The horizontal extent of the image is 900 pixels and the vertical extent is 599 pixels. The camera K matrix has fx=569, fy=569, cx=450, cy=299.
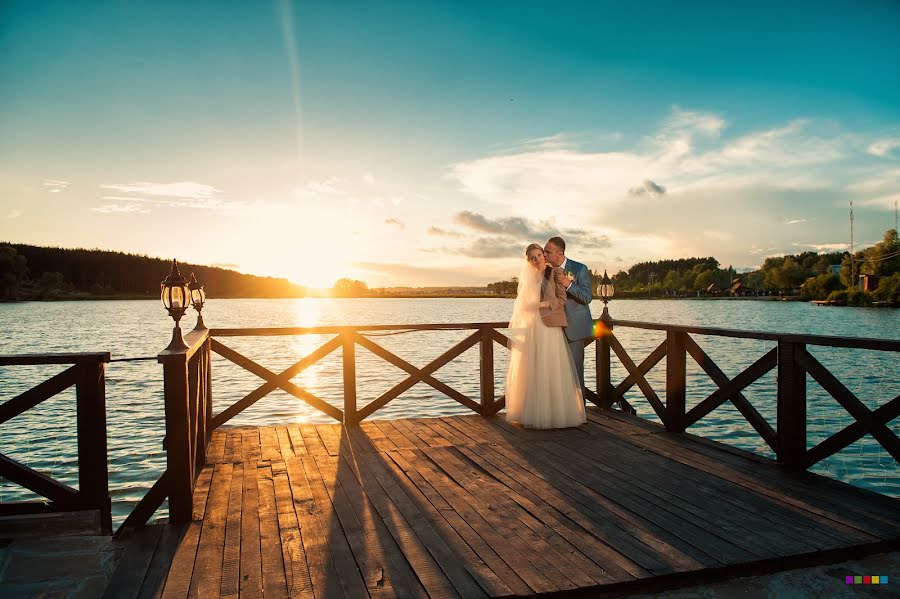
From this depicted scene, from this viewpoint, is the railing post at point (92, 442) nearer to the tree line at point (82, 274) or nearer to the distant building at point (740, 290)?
the tree line at point (82, 274)

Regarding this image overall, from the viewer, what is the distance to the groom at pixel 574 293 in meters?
6.38

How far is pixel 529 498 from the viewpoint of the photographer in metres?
4.17

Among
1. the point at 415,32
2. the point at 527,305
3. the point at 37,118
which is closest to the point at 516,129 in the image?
the point at 415,32

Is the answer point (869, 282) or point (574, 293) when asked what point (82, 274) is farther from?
point (869, 282)

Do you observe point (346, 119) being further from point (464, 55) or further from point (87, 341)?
point (87, 341)

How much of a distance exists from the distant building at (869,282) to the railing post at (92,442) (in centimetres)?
9647

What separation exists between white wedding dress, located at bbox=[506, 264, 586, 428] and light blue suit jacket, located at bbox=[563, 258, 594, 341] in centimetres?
24

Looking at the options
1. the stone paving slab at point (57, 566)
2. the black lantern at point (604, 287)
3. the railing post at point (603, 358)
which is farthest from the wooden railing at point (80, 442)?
the black lantern at point (604, 287)

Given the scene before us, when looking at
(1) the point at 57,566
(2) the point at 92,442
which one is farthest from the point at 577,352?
(1) the point at 57,566

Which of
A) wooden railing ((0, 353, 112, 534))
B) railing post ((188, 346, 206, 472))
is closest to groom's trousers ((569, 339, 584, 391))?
railing post ((188, 346, 206, 472))

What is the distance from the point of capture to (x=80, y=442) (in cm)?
398

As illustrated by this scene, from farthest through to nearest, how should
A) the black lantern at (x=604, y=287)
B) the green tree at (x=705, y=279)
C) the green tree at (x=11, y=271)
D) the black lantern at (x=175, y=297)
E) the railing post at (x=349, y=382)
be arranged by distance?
the green tree at (x=705, y=279) < the green tree at (x=11, y=271) < the black lantern at (x=604, y=287) < the railing post at (x=349, y=382) < the black lantern at (x=175, y=297)

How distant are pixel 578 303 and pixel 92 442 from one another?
4854 mm

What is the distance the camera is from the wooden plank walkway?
9.61ft
